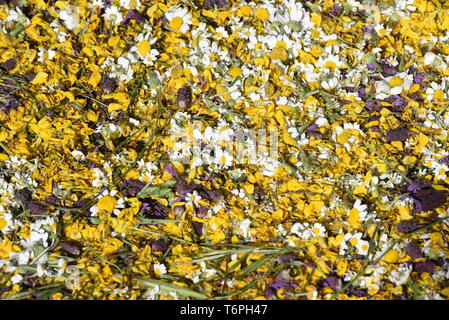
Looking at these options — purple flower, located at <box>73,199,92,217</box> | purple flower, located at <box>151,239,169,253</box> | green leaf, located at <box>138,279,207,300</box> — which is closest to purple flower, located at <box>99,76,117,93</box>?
purple flower, located at <box>73,199,92,217</box>

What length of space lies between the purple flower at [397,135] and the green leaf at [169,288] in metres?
1.07

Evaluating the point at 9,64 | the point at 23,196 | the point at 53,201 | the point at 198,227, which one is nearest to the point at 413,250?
the point at 198,227

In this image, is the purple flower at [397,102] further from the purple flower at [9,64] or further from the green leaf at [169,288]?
the purple flower at [9,64]

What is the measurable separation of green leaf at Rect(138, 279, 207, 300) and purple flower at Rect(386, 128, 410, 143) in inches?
42.3

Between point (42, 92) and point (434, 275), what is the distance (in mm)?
1835

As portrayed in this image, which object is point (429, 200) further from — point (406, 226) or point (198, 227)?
point (198, 227)

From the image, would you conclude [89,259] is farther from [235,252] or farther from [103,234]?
[235,252]

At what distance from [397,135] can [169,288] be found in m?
1.18

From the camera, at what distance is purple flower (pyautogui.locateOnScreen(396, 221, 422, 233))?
6.11ft

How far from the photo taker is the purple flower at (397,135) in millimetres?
2092

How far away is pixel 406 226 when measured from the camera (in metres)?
1.87

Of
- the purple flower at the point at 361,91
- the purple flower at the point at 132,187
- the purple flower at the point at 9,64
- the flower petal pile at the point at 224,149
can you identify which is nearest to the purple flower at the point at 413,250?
the flower petal pile at the point at 224,149

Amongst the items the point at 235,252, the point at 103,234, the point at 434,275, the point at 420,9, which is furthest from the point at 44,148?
the point at 420,9

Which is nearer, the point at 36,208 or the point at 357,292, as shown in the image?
the point at 357,292
